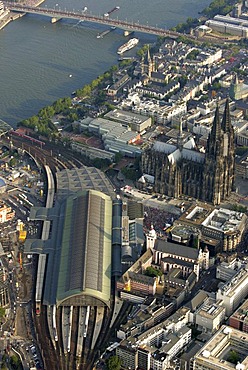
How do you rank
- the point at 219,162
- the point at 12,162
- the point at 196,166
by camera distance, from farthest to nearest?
the point at 12,162
the point at 196,166
the point at 219,162

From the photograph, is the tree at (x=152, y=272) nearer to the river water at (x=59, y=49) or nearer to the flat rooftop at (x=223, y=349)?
the flat rooftop at (x=223, y=349)

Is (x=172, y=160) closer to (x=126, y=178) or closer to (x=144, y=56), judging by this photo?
(x=126, y=178)

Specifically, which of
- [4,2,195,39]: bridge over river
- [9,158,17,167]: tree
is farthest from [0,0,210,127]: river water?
[9,158,17,167]: tree

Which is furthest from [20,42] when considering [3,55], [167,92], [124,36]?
[167,92]

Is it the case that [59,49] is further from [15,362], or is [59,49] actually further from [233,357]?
[233,357]

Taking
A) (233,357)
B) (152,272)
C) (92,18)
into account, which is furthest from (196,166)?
(92,18)

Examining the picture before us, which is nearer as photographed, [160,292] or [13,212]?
[160,292]
